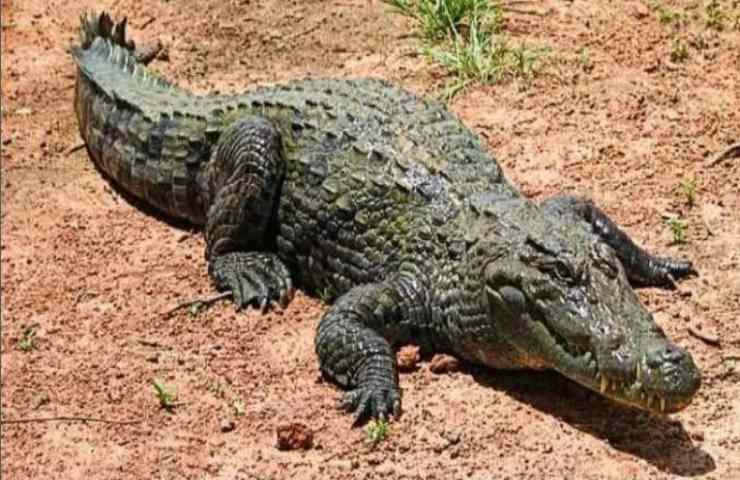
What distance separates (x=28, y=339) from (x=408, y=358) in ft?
5.73

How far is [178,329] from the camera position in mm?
6781

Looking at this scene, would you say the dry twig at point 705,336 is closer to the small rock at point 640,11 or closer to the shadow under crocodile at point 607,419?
the shadow under crocodile at point 607,419

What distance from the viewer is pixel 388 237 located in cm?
664

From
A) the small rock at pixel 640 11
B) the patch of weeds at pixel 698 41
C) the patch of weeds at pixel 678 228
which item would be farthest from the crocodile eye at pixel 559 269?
the small rock at pixel 640 11

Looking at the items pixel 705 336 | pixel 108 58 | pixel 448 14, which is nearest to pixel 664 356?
pixel 705 336

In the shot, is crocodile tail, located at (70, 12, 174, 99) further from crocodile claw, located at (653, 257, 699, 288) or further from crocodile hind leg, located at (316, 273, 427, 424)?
crocodile claw, located at (653, 257, 699, 288)

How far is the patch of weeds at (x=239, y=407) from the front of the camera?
6073 mm

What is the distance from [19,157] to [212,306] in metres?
2.14

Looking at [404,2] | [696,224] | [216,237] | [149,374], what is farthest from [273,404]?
[404,2]

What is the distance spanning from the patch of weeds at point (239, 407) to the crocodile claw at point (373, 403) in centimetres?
39

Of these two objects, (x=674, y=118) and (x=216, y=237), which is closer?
(x=216, y=237)

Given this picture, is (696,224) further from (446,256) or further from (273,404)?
(273,404)

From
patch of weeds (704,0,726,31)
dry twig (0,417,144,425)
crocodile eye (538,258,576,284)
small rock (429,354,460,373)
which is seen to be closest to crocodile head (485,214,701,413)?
crocodile eye (538,258,576,284)

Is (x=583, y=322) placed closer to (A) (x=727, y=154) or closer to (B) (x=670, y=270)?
(B) (x=670, y=270)
